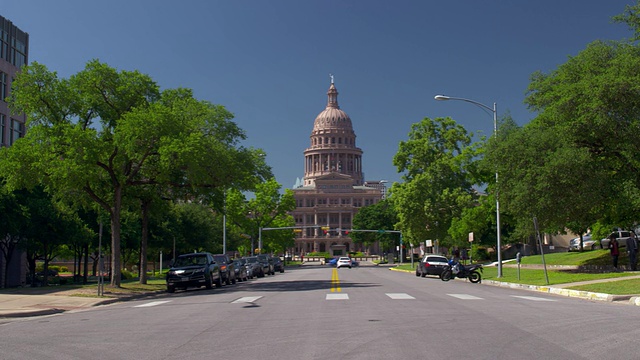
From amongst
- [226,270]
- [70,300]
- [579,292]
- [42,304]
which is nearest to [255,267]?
[226,270]

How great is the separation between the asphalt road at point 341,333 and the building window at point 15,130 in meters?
28.8

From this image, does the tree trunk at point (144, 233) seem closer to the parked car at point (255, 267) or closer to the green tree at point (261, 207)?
the parked car at point (255, 267)

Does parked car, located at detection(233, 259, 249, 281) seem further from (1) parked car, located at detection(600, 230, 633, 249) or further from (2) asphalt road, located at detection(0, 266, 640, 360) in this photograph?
(1) parked car, located at detection(600, 230, 633, 249)

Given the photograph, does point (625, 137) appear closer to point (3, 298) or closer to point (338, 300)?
point (338, 300)

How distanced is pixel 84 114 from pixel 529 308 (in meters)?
21.1

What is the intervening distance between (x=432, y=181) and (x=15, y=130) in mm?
38816

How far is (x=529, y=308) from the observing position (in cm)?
1669

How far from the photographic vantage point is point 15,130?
142 ft

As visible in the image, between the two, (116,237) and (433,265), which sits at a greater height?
(116,237)

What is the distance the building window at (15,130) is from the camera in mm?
42750

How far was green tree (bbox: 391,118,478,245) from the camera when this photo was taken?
64.9 meters

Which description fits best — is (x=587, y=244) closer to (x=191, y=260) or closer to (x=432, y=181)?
(x=432, y=181)

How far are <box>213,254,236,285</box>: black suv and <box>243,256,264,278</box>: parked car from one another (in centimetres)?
1129

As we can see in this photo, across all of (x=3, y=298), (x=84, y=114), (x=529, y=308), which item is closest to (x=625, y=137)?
(x=529, y=308)
